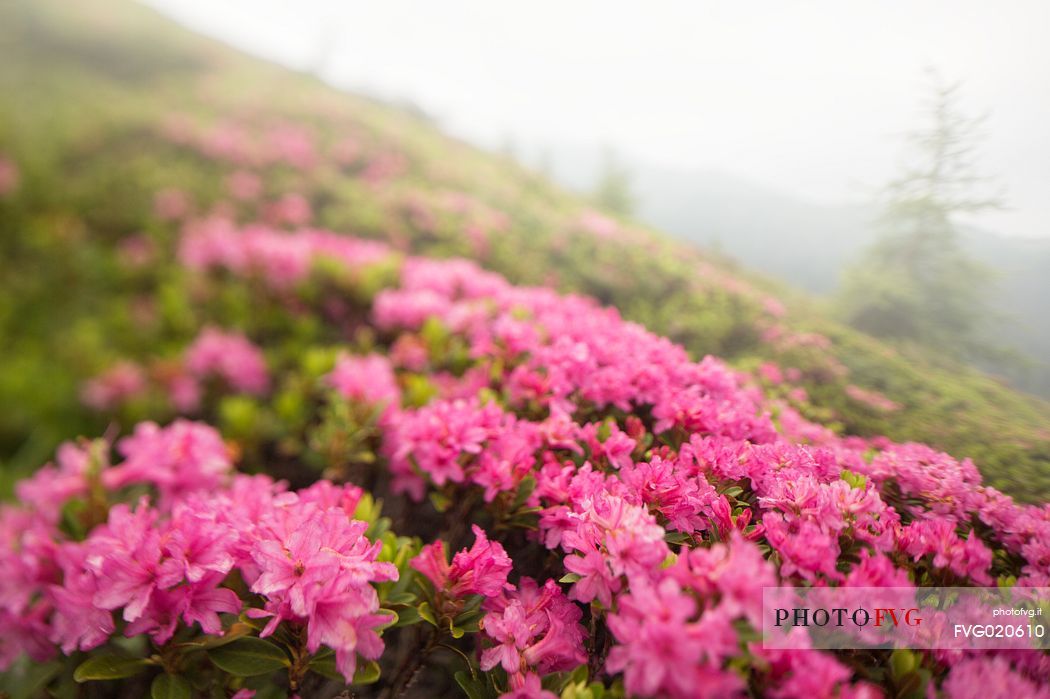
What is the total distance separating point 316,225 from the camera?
5.92 meters

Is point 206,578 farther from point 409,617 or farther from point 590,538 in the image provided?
point 590,538

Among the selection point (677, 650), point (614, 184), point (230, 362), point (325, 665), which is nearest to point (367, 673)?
point (325, 665)

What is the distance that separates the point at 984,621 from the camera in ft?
3.48

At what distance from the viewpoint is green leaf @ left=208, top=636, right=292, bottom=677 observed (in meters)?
1.21

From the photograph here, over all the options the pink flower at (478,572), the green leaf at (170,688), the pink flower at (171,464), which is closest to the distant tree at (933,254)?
the pink flower at (478,572)

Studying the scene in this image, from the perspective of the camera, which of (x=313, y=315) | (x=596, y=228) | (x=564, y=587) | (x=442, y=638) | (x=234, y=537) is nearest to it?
(x=234, y=537)

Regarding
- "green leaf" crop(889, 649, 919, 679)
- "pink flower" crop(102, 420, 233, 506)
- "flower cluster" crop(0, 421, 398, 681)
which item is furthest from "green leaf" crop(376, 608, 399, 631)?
"pink flower" crop(102, 420, 233, 506)

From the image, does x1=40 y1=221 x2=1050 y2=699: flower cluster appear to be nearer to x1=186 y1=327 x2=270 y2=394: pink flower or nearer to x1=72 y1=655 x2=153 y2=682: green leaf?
x1=72 y1=655 x2=153 y2=682: green leaf

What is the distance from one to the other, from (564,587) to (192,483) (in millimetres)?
1683

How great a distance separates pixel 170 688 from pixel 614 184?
1910 centimetres

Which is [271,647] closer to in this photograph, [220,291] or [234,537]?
[234,537]

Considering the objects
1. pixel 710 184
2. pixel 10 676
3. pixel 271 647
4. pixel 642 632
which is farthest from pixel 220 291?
pixel 710 184

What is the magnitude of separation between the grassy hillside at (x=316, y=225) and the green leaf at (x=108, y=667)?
249cm

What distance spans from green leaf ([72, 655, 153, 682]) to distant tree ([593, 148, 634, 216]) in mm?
17121
